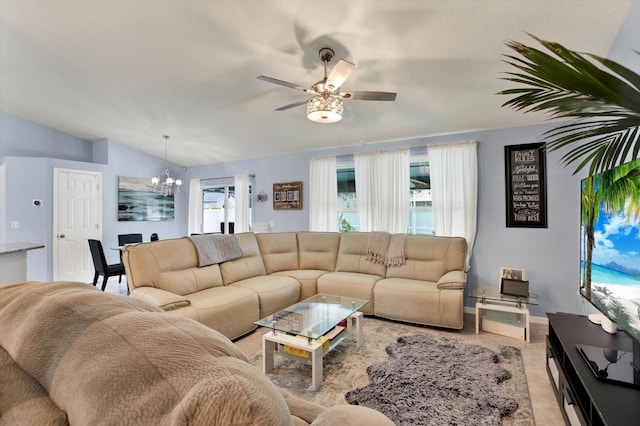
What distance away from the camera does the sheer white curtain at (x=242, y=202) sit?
5.66 m

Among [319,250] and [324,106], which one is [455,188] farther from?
[324,106]

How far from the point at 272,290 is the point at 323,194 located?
79.8 inches

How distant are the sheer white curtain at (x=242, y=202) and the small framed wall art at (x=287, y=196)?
2.16 feet

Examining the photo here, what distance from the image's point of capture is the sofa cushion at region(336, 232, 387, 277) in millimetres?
3957

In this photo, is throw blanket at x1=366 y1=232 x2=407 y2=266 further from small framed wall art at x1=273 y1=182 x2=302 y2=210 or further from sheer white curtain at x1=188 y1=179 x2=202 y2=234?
sheer white curtain at x1=188 y1=179 x2=202 y2=234

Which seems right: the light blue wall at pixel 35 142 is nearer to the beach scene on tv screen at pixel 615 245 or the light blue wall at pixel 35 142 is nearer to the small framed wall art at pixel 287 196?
the small framed wall art at pixel 287 196

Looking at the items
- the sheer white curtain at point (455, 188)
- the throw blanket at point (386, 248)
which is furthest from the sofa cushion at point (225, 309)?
the sheer white curtain at point (455, 188)

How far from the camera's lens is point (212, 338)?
61 cm

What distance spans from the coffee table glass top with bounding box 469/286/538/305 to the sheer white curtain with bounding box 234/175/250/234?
13.3 ft

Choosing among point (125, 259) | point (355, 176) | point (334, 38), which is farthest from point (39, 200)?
point (334, 38)

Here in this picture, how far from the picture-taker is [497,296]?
3.13 meters

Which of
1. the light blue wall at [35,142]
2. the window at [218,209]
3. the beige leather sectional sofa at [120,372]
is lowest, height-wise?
the beige leather sectional sofa at [120,372]

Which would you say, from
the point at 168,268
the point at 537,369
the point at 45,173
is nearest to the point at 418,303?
the point at 537,369

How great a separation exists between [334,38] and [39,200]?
5.82m
